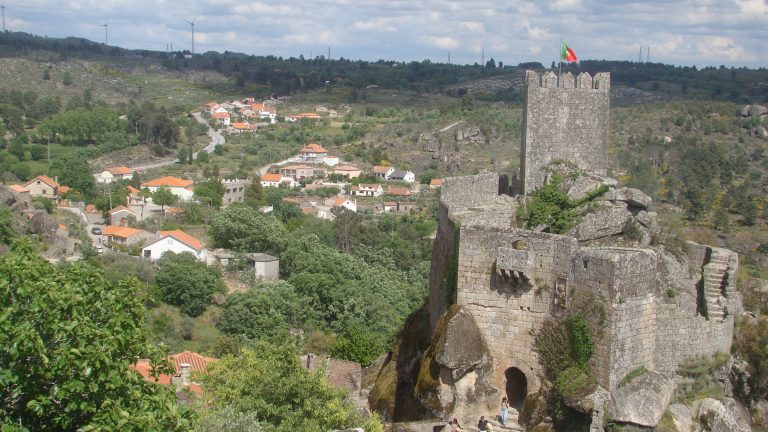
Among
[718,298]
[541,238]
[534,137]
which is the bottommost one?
[718,298]

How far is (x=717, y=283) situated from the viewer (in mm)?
19047

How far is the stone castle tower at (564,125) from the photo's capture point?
22609mm

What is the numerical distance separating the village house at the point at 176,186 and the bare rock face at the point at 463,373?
68426mm

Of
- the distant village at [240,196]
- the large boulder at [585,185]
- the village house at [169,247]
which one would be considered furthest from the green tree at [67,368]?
the village house at [169,247]

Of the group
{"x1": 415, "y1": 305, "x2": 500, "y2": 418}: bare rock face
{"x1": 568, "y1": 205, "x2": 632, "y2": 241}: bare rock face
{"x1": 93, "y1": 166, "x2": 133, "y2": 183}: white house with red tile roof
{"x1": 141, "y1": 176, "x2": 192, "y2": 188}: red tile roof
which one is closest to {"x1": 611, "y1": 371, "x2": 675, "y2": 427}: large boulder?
{"x1": 415, "y1": 305, "x2": 500, "y2": 418}: bare rock face

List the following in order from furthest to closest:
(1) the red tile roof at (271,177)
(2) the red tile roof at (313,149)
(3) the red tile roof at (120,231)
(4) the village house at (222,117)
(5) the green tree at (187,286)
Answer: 1. (4) the village house at (222,117)
2. (2) the red tile roof at (313,149)
3. (1) the red tile roof at (271,177)
4. (3) the red tile roof at (120,231)
5. (5) the green tree at (187,286)

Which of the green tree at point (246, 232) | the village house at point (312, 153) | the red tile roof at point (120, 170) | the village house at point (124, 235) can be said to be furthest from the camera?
the village house at point (312, 153)

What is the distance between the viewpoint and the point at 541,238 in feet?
58.8

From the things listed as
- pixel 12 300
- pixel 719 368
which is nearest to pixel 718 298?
pixel 719 368

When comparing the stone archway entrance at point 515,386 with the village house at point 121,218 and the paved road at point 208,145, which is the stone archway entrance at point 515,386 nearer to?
the village house at point 121,218

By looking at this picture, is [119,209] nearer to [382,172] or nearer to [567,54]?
[382,172]

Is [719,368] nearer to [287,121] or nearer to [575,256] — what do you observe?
[575,256]

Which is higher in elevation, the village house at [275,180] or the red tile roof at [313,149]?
the red tile roof at [313,149]

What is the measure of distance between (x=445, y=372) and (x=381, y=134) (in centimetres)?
11259
